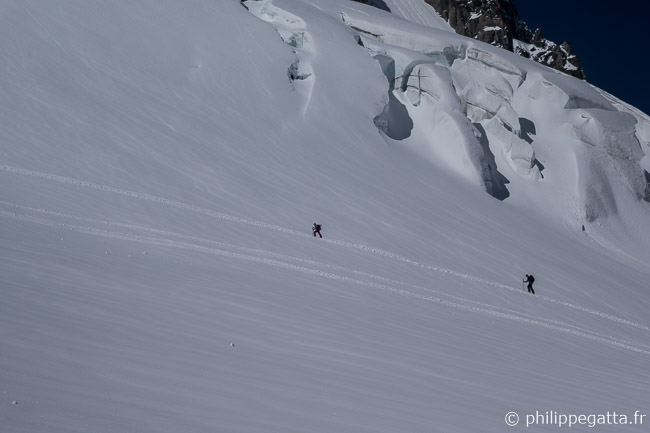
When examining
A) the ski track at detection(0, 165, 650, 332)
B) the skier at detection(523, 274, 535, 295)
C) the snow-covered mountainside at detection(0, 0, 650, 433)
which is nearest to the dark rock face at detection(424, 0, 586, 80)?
the snow-covered mountainside at detection(0, 0, 650, 433)

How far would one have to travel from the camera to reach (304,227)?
16.8 meters

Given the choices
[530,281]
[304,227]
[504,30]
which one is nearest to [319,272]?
[304,227]

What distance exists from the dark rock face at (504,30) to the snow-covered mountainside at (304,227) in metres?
30.2

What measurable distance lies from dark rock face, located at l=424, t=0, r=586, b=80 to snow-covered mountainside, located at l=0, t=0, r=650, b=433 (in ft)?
99.0

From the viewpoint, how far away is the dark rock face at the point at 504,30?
65.1m

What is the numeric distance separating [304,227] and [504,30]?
62.6 metres

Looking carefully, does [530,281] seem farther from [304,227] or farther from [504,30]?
[504,30]

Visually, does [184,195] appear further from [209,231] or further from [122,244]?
[122,244]

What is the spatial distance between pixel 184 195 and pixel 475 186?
1687cm

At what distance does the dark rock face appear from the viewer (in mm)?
65062

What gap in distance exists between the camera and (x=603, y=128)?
3488 centimetres

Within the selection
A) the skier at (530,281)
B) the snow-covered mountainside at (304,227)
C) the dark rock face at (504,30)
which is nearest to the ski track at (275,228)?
the snow-covered mountainside at (304,227)

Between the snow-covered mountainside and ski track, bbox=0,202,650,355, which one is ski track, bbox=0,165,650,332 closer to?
the snow-covered mountainside

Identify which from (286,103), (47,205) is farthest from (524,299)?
(286,103)
